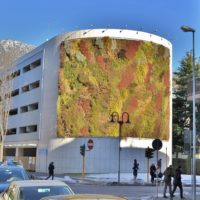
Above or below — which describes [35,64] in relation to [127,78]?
above

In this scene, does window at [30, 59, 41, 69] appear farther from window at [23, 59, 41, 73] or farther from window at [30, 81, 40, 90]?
window at [30, 81, 40, 90]

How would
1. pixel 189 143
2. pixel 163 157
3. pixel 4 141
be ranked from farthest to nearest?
pixel 4 141, pixel 163 157, pixel 189 143

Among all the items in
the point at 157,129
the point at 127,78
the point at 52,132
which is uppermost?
the point at 127,78

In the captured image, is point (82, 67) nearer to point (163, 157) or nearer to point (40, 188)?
point (163, 157)

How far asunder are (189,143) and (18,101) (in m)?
50.7

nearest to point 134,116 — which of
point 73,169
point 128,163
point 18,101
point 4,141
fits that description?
point 128,163

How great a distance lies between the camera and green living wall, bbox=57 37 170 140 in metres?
55.7

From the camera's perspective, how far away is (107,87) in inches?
2207

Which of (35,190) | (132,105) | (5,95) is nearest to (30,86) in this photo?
(5,95)

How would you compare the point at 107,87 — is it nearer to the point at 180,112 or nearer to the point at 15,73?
the point at 180,112

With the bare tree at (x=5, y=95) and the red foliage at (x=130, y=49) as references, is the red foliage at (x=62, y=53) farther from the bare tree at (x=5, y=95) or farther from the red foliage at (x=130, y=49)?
the bare tree at (x=5, y=95)

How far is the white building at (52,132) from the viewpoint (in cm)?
5434

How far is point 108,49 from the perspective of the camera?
5672 centimetres

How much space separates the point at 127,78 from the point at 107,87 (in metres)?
2.64
